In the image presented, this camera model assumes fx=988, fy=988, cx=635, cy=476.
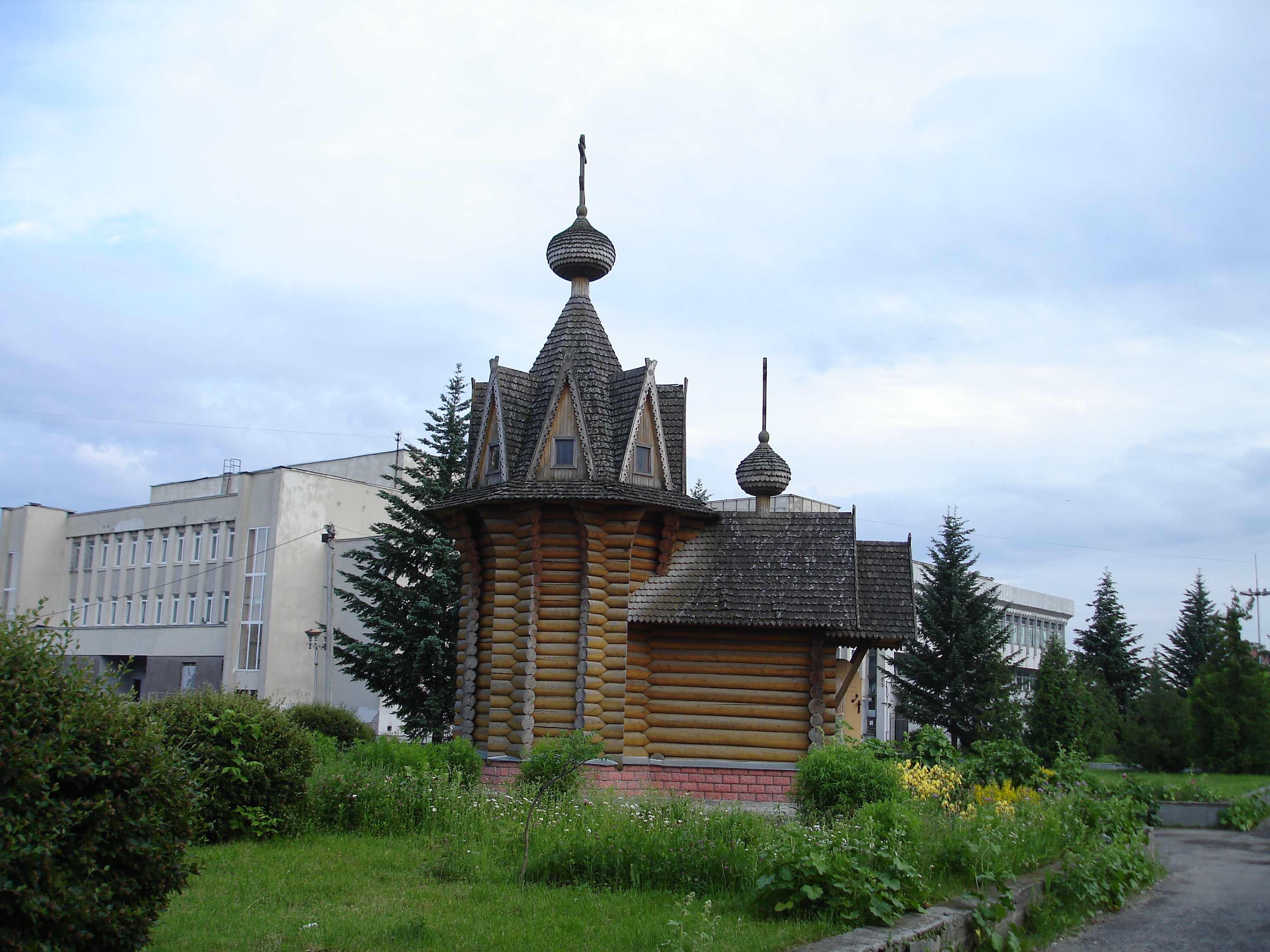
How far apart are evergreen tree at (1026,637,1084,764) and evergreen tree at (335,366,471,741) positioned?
1747cm

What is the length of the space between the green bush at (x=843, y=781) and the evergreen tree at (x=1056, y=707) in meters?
17.5

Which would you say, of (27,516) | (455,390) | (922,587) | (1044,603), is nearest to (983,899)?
(455,390)

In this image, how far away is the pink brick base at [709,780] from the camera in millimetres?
17250

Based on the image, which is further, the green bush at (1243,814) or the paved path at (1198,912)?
the green bush at (1243,814)

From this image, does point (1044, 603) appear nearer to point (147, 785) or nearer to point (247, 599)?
point (247, 599)

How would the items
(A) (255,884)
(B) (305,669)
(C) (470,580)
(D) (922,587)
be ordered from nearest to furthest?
(A) (255,884) < (C) (470,580) < (D) (922,587) < (B) (305,669)

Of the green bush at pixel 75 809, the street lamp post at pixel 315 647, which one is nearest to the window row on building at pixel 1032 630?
the street lamp post at pixel 315 647

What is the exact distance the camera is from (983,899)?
26.4 ft

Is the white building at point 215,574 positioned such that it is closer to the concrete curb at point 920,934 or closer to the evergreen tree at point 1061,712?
the evergreen tree at point 1061,712

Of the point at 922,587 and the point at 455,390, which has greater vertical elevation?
the point at 455,390

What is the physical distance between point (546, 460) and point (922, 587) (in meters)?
18.5

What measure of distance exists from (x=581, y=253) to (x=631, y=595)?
7021 mm

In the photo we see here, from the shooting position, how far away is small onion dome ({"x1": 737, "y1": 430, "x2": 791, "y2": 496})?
76.6ft

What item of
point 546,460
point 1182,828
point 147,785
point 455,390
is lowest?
point 1182,828
